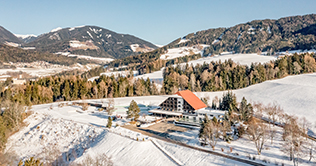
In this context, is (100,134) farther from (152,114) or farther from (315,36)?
(315,36)

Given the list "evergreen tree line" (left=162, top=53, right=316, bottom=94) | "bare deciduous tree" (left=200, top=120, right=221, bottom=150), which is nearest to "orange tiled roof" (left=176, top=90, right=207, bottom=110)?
"bare deciduous tree" (left=200, top=120, right=221, bottom=150)

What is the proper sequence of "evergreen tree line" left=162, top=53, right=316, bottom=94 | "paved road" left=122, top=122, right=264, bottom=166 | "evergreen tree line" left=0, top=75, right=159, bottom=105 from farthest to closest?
"evergreen tree line" left=162, top=53, right=316, bottom=94, "evergreen tree line" left=0, top=75, right=159, bottom=105, "paved road" left=122, top=122, right=264, bottom=166

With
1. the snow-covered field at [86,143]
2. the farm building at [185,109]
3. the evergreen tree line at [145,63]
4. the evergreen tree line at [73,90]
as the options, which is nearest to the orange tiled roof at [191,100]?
the farm building at [185,109]

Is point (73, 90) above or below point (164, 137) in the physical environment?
above

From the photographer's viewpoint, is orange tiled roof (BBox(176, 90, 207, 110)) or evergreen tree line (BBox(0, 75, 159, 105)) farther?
evergreen tree line (BBox(0, 75, 159, 105))

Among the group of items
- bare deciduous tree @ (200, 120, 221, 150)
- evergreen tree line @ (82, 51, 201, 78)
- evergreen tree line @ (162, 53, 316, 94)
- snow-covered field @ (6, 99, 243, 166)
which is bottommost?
snow-covered field @ (6, 99, 243, 166)

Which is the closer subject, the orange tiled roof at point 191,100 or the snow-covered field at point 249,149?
the snow-covered field at point 249,149

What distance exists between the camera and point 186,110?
41.8 m

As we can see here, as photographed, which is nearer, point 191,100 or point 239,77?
point 191,100

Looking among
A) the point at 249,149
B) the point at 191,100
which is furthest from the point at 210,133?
the point at 191,100

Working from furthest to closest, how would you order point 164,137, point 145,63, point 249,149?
point 145,63 < point 164,137 < point 249,149

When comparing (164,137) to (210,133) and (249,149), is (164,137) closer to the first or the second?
(210,133)

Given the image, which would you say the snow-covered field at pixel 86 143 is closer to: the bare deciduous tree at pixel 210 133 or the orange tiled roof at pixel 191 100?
the bare deciduous tree at pixel 210 133

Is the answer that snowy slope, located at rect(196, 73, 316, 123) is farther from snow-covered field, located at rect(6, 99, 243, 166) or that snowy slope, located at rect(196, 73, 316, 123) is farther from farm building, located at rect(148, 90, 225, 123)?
snow-covered field, located at rect(6, 99, 243, 166)
